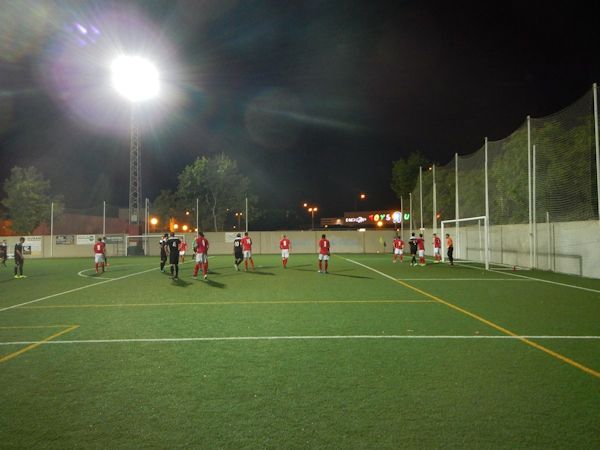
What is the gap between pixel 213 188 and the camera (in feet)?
180

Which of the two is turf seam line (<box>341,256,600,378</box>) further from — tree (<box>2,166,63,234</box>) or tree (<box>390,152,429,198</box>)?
tree (<box>2,166,63,234</box>)

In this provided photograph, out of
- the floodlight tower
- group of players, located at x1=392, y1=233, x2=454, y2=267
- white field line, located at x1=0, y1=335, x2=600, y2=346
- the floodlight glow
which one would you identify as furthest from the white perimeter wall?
the floodlight glow

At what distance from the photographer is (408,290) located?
13.8m

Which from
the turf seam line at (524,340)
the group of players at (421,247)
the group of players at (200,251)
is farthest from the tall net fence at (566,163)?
the group of players at (200,251)

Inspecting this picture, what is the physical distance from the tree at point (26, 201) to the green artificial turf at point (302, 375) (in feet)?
157

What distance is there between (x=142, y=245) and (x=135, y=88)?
15.2 meters

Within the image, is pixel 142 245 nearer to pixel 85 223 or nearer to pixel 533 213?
pixel 85 223

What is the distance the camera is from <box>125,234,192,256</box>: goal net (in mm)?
43531


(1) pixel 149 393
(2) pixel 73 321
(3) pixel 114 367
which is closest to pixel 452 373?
(1) pixel 149 393

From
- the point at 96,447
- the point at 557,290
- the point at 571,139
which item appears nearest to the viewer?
the point at 96,447

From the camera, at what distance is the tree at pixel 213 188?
54562mm

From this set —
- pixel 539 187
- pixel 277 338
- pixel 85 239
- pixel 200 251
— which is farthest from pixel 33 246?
pixel 277 338

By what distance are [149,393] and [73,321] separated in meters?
5.33

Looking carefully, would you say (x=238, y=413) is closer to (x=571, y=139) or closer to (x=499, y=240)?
(x=571, y=139)
